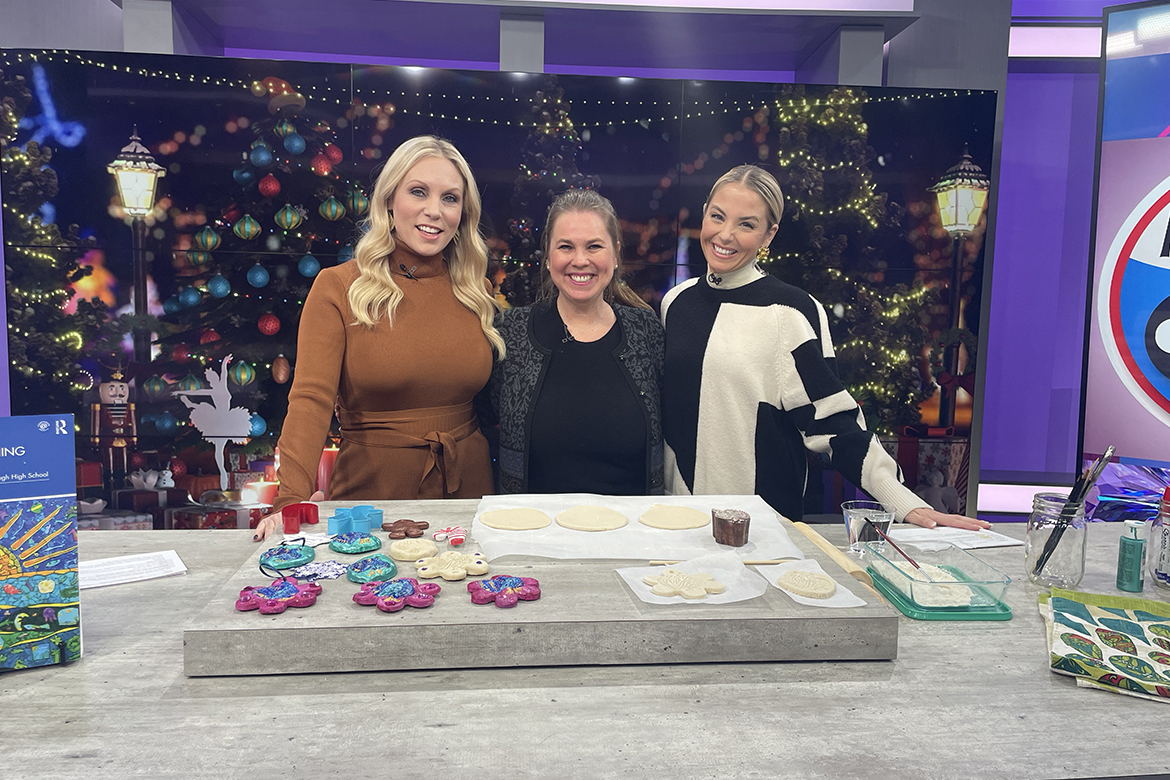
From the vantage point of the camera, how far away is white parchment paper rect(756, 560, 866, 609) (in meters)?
1.12

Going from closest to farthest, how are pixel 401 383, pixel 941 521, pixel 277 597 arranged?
pixel 277 597
pixel 941 521
pixel 401 383

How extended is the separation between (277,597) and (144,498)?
279 cm

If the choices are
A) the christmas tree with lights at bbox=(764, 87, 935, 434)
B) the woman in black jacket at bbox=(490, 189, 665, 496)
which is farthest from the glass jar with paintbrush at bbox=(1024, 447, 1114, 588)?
the christmas tree with lights at bbox=(764, 87, 935, 434)

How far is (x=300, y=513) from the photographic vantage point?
144cm

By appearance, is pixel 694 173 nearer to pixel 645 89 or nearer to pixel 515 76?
pixel 645 89

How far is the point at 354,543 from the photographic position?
4.30 feet

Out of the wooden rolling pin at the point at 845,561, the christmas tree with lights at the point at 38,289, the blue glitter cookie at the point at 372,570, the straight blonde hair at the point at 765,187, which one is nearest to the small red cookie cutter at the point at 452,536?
the blue glitter cookie at the point at 372,570

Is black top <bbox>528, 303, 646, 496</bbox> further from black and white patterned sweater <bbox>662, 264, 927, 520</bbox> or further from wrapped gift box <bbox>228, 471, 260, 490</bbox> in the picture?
wrapped gift box <bbox>228, 471, 260, 490</bbox>

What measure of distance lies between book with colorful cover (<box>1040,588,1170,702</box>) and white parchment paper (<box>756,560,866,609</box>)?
0.94 ft

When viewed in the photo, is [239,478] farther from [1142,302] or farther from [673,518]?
[1142,302]

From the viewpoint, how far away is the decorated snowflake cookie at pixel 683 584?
1.13 metres

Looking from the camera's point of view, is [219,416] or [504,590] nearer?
[504,590]

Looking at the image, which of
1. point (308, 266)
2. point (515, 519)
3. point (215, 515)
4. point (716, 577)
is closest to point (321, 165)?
point (308, 266)

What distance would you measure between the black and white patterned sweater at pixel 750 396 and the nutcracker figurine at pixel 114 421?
2504 millimetres
